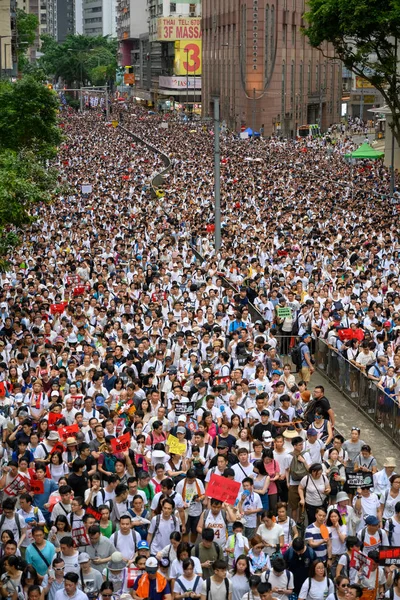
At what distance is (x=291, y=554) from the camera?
8648 millimetres

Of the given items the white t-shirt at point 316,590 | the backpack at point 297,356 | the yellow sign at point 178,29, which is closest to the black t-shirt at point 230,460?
the white t-shirt at point 316,590

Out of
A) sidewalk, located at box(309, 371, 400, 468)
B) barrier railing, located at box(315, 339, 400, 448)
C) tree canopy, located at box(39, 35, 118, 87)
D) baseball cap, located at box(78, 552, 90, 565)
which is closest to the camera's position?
baseball cap, located at box(78, 552, 90, 565)

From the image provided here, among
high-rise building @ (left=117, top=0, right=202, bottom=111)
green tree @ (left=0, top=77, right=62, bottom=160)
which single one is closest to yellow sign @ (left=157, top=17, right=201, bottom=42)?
high-rise building @ (left=117, top=0, right=202, bottom=111)

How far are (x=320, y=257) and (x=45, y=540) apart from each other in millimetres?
14357

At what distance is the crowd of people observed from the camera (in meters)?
8.52

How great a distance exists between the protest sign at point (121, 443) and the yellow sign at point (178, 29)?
10793 centimetres

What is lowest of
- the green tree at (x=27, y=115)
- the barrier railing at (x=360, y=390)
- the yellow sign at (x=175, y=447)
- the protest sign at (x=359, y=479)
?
the barrier railing at (x=360, y=390)

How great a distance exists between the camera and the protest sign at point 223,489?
30.2ft

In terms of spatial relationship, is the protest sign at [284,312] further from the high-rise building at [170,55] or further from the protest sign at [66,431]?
the high-rise building at [170,55]

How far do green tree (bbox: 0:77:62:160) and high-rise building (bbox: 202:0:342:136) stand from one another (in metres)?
40.4

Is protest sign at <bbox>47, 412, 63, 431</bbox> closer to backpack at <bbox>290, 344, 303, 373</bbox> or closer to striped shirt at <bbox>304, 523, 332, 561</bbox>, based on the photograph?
striped shirt at <bbox>304, 523, 332, 561</bbox>

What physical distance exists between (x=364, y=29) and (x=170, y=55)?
281 ft

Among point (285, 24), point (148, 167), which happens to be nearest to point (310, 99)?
point (285, 24)

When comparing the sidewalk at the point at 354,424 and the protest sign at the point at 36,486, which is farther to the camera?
the sidewalk at the point at 354,424
